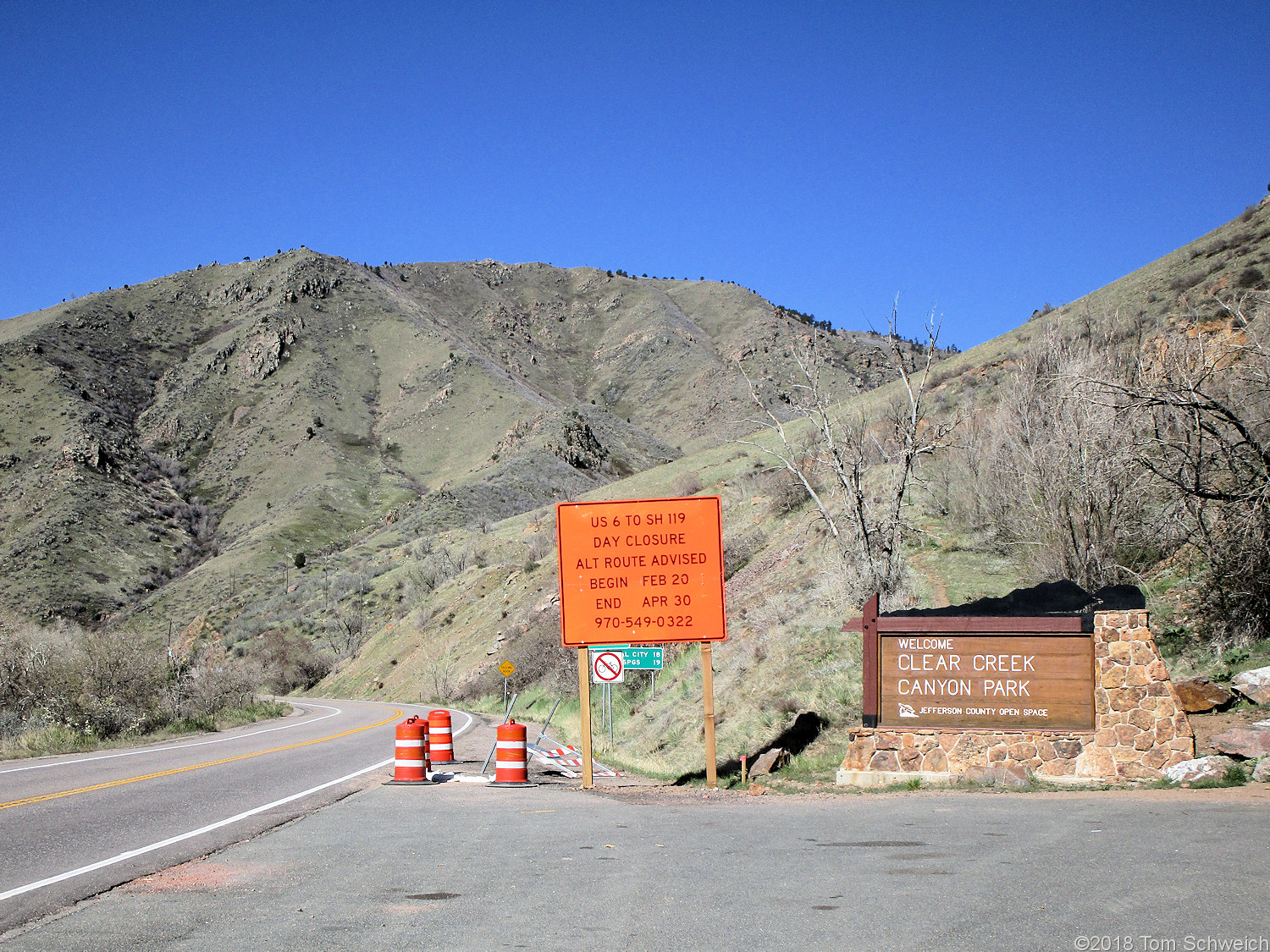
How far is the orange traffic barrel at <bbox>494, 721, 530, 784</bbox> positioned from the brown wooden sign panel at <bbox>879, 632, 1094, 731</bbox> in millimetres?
4825

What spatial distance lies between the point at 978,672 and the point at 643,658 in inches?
318

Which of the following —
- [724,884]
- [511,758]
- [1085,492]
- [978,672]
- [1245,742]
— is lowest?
[511,758]

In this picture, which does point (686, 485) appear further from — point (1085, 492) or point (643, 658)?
point (1085, 492)

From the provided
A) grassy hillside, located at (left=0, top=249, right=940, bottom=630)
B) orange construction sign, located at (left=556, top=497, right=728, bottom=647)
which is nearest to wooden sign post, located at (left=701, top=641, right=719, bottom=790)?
orange construction sign, located at (left=556, top=497, right=728, bottom=647)

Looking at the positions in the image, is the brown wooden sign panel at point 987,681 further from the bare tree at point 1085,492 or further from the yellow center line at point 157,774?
the yellow center line at point 157,774

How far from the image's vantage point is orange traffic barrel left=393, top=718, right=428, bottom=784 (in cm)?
1334

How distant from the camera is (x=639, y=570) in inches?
542

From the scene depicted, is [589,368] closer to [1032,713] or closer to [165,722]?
[165,722]

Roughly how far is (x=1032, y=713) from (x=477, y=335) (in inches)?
5171

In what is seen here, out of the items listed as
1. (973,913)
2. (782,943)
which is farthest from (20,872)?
(973,913)

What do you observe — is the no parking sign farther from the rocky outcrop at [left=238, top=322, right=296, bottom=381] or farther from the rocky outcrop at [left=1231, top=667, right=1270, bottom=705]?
the rocky outcrop at [left=238, top=322, right=296, bottom=381]

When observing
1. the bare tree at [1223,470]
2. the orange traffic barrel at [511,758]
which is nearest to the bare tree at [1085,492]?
the bare tree at [1223,470]

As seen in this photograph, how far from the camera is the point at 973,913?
5691 millimetres

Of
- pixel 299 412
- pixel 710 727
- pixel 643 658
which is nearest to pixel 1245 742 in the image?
pixel 710 727
